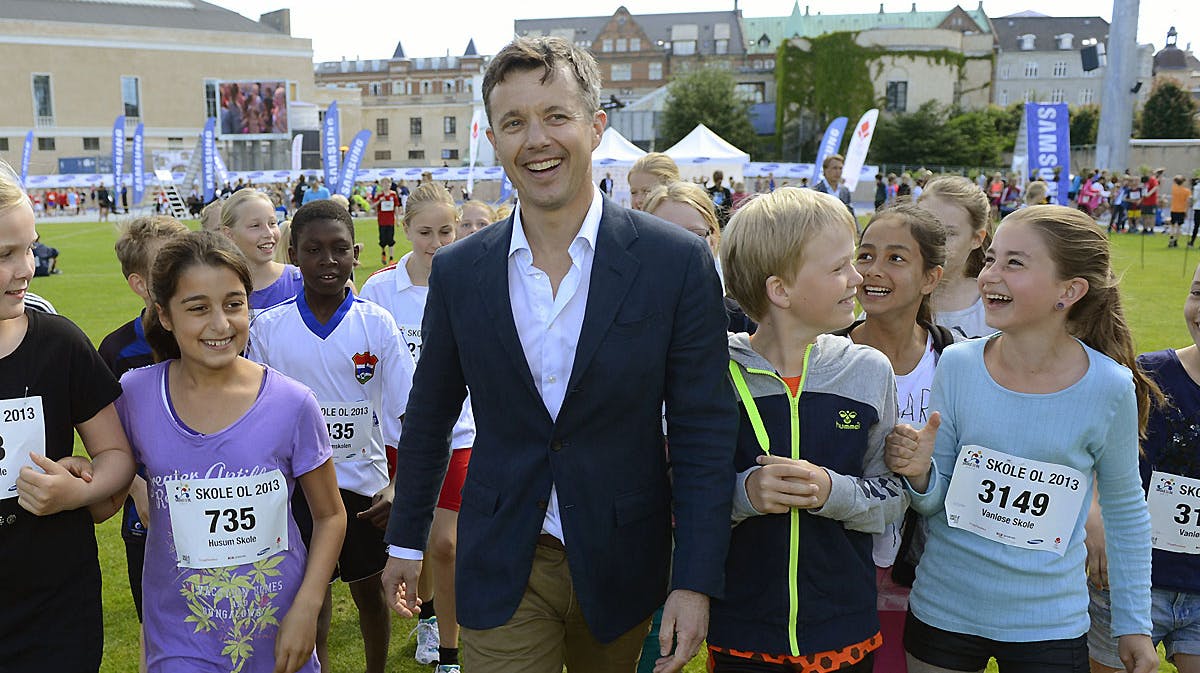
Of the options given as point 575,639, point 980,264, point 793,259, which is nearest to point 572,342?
point 793,259

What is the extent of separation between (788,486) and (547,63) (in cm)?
112

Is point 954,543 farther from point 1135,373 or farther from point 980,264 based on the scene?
point 980,264

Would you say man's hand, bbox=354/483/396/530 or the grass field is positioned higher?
man's hand, bbox=354/483/396/530

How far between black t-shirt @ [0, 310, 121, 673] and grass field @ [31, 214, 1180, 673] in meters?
1.74

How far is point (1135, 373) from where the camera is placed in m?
2.73

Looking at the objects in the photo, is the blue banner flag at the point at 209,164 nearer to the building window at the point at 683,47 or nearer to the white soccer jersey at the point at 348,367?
the white soccer jersey at the point at 348,367

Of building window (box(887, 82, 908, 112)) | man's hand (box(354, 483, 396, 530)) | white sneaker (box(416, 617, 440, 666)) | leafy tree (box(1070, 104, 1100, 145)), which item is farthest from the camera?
building window (box(887, 82, 908, 112))

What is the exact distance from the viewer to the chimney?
82.6 meters

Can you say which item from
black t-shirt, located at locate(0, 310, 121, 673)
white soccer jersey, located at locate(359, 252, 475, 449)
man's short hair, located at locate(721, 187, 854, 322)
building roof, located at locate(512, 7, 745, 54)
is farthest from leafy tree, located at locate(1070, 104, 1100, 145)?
black t-shirt, located at locate(0, 310, 121, 673)

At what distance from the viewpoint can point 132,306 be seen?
553 inches

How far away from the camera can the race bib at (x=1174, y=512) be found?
276cm

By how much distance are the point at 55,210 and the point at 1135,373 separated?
5271 cm

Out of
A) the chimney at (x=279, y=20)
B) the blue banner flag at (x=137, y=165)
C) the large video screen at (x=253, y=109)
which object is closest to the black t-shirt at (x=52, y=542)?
the blue banner flag at (x=137, y=165)

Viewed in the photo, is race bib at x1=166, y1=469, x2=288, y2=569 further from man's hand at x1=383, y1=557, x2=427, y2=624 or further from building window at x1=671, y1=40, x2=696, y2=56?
building window at x1=671, y1=40, x2=696, y2=56
